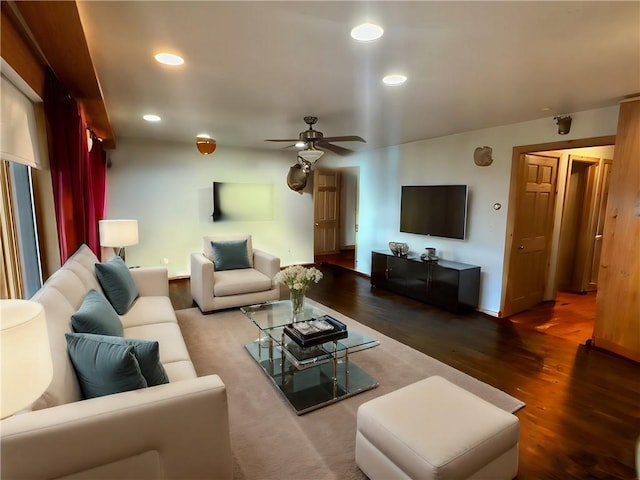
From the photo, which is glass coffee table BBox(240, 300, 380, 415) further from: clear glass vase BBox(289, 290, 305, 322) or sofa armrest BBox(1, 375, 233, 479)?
sofa armrest BBox(1, 375, 233, 479)

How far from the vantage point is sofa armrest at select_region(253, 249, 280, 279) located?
4461 mm

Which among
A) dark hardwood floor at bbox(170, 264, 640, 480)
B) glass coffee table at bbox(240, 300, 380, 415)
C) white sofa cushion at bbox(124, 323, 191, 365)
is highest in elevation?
white sofa cushion at bbox(124, 323, 191, 365)

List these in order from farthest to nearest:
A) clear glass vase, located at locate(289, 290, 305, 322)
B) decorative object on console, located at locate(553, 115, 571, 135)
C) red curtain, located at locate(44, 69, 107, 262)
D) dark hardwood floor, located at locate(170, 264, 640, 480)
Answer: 1. decorative object on console, located at locate(553, 115, 571, 135)
2. clear glass vase, located at locate(289, 290, 305, 322)
3. red curtain, located at locate(44, 69, 107, 262)
4. dark hardwood floor, located at locate(170, 264, 640, 480)

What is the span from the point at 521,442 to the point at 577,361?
1.52 m

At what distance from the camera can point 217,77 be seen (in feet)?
8.30

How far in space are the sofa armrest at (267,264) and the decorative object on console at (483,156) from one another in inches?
113

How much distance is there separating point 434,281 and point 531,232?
1.38m

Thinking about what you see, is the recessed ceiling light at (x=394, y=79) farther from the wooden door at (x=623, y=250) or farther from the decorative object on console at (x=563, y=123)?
the wooden door at (x=623, y=250)

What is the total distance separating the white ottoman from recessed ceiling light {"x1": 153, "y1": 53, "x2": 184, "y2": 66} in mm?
2393

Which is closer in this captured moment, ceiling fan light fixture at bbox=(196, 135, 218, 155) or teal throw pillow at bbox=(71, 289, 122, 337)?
teal throw pillow at bbox=(71, 289, 122, 337)

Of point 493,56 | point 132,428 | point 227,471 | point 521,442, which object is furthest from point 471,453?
point 493,56

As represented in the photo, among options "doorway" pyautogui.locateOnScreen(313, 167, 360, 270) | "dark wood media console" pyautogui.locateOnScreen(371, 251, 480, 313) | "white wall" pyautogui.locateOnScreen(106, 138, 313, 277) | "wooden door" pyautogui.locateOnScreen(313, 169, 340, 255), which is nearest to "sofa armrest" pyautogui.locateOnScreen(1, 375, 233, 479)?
"dark wood media console" pyautogui.locateOnScreen(371, 251, 480, 313)

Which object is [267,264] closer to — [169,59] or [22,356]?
[169,59]

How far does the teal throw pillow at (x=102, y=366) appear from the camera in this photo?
1.43 meters
